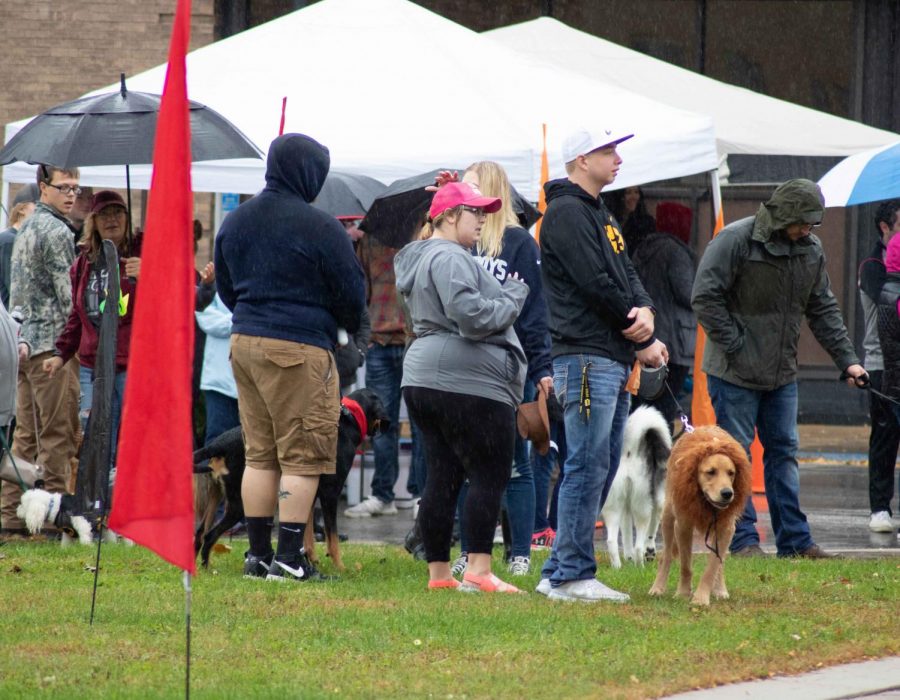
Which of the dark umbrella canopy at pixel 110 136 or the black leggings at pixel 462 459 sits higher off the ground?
the dark umbrella canopy at pixel 110 136

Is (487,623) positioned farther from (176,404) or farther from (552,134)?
(552,134)

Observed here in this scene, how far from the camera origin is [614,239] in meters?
6.63

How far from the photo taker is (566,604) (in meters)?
6.41

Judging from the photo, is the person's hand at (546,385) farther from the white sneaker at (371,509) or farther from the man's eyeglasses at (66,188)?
the white sneaker at (371,509)

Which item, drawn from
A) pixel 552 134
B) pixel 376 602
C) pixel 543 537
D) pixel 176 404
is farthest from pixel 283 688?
pixel 552 134

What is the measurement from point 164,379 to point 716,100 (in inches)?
407

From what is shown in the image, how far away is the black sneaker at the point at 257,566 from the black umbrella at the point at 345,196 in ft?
10.7

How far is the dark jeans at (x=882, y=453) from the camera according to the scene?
9820 mm

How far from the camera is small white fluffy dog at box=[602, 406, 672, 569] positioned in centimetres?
809

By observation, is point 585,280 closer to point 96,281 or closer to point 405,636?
point 405,636

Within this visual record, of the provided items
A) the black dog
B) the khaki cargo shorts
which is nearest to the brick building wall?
the black dog

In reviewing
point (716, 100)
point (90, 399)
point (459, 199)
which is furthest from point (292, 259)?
point (716, 100)

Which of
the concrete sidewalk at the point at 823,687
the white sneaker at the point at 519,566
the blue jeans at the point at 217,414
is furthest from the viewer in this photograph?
the blue jeans at the point at 217,414

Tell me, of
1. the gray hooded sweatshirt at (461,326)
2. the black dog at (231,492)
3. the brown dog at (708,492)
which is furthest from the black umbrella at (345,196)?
the brown dog at (708,492)
